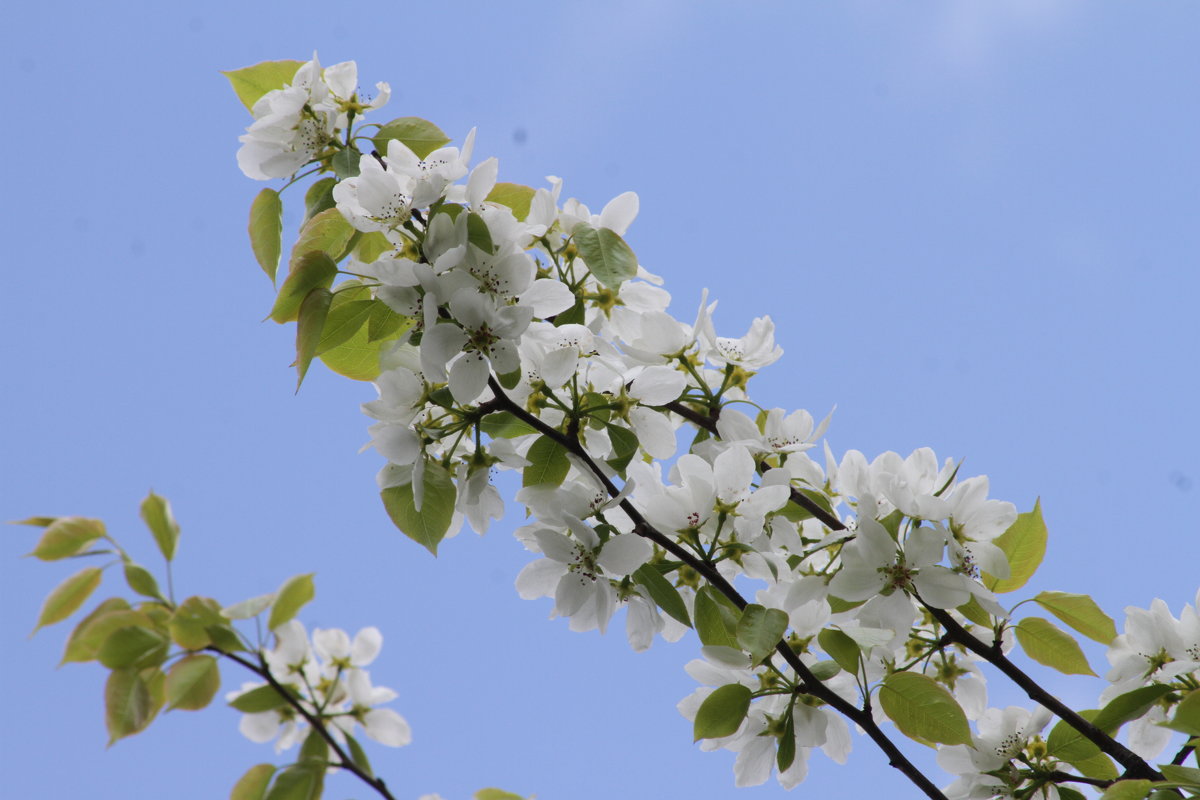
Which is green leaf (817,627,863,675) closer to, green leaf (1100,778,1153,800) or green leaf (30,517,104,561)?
green leaf (1100,778,1153,800)

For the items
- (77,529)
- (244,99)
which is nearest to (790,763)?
(77,529)

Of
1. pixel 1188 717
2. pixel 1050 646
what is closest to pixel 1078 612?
pixel 1050 646

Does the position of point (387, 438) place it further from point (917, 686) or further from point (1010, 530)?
point (1010, 530)

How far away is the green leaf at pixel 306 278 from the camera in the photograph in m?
1.17

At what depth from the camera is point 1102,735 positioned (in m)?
1.13

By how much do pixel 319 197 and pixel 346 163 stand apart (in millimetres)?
60

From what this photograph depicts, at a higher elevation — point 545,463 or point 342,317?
point 342,317

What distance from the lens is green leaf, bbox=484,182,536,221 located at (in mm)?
1333

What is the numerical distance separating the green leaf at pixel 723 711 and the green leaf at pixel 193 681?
1.67 ft

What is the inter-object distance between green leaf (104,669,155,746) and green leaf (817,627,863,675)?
0.66 m

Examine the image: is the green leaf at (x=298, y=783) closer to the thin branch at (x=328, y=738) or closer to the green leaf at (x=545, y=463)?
the thin branch at (x=328, y=738)

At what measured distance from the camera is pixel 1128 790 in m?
0.98

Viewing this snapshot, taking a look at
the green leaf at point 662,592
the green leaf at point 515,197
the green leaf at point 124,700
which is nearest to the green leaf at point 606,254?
the green leaf at point 515,197

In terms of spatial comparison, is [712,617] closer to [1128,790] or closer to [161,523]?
[1128,790]
